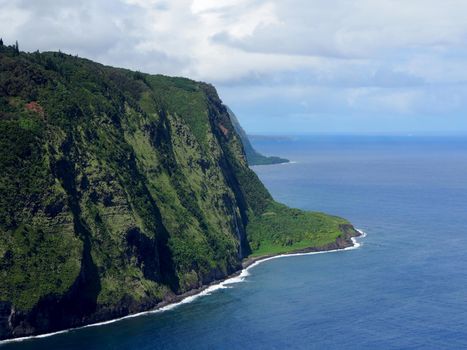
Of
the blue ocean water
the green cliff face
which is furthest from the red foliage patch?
the blue ocean water

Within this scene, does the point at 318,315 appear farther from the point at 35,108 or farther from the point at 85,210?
the point at 35,108

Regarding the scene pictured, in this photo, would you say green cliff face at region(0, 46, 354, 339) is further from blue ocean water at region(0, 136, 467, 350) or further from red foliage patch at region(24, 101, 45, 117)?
blue ocean water at region(0, 136, 467, 350)

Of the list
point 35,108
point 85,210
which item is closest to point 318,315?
point 85,210

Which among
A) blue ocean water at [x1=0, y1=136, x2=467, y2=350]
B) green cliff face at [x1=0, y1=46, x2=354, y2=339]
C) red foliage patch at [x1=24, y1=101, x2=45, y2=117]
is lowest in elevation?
blue ocean water at [x1=0, y1=136, x2=467, y2=350]

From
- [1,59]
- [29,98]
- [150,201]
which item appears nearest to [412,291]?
[150,201]

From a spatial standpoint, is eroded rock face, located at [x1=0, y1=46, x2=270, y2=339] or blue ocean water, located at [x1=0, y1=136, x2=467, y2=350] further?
eroded rock face, located at [x1=0, y1=46, x2=270, y2=339]

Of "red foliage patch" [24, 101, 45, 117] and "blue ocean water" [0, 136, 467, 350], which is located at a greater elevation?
"red foliage patch" [24, 101, 45, 117]
